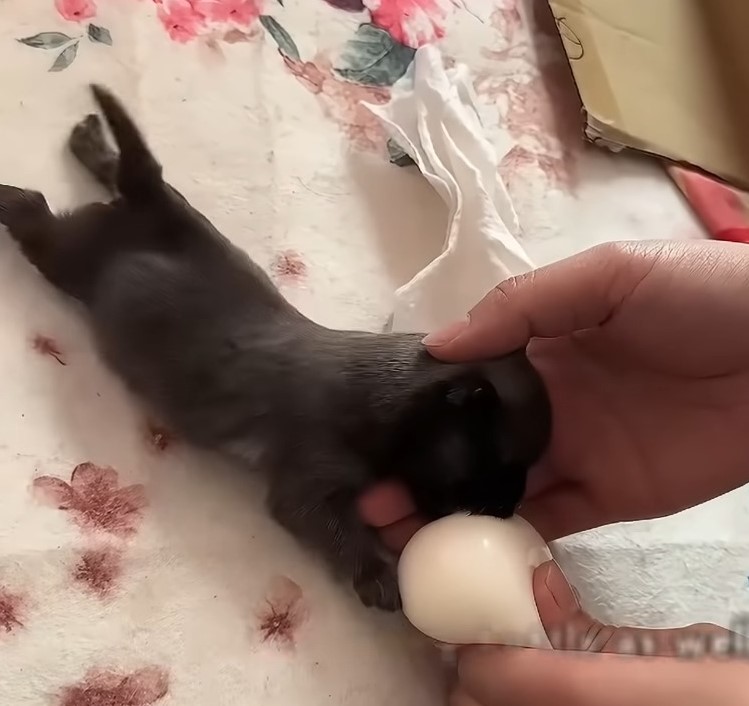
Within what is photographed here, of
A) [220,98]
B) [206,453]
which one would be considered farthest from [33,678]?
[220,98]

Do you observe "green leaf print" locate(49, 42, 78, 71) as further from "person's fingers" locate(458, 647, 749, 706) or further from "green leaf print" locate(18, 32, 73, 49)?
"person's fingers" locate(458, 647, 749, 706)

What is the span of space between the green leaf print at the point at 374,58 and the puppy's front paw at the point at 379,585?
62 cm

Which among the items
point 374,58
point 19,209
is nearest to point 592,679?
point 19,209

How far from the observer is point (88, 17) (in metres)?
1.13

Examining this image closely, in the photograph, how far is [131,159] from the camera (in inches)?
39.8

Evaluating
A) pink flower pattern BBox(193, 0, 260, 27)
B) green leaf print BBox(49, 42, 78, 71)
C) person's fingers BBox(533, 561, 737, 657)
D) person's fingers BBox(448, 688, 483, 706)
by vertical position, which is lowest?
person's fingers BBox(448, 688, 483, 706)

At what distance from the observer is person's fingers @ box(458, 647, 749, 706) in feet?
2.23

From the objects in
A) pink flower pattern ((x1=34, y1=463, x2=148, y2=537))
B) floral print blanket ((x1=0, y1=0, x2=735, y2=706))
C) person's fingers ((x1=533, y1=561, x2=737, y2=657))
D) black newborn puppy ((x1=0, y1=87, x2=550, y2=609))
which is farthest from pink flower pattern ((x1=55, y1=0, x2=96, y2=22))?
person's fingers ((x1=533, y1=561, x2=737, y2=657))

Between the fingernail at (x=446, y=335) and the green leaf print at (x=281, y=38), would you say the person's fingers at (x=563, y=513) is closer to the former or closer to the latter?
the fingernail at (x=446, y=335)

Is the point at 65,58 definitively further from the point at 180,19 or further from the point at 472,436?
the point at 472,436

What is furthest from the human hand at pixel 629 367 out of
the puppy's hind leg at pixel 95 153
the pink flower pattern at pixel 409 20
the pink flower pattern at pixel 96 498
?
the pink flower pattern at pixel 409 20

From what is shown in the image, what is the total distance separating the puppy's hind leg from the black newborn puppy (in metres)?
0.04

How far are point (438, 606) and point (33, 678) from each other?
1.12 ft

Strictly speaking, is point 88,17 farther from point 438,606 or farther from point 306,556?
point 438,606
